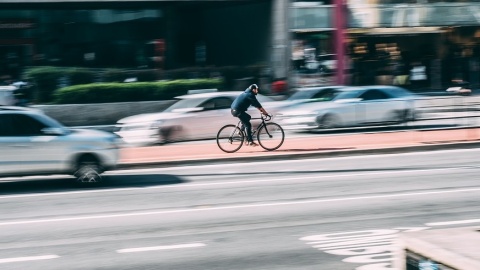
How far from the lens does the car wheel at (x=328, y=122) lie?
25.1 m

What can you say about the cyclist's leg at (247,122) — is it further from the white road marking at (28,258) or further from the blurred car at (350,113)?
the white road marking at (28,258)

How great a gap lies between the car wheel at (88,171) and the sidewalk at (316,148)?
2.74 meters

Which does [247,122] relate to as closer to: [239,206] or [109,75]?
[239,206]

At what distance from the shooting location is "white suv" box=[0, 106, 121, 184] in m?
15.6

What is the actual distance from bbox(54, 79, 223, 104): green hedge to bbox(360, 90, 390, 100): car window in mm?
8324

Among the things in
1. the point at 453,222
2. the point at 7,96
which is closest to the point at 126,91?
the point at 7,96

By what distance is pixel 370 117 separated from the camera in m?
25.2

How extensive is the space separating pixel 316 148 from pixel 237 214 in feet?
27.9

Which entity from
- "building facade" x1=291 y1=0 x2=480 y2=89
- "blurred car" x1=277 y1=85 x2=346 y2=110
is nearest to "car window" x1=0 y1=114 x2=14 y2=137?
"blurred car" x1=277 y1=85 x2=346 y2=110

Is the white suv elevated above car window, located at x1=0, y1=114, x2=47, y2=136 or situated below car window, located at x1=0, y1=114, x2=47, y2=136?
below

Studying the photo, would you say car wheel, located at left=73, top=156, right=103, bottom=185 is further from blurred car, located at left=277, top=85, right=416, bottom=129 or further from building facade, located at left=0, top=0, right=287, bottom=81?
building facade, located at left=0, top=0, right=287, bottom=81

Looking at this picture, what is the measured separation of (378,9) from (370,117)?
13330 mm

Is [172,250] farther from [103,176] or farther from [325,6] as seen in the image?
[325,6]

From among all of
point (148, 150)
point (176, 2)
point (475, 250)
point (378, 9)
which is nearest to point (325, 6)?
point (378, 9)
